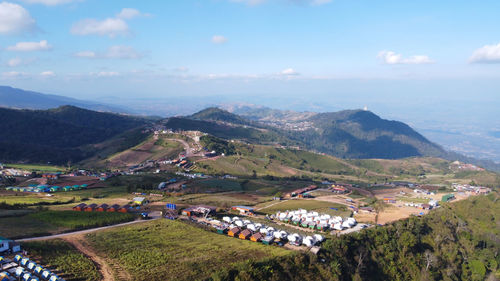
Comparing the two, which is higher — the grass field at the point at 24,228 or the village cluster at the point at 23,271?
the village cluster at the point at 23,271

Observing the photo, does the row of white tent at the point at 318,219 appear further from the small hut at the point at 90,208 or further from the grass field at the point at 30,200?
the grass field at the point at 30,200

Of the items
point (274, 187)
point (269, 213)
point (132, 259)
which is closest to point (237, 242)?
point (132, 259)

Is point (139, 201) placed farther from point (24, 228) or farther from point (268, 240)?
point (268, 240)

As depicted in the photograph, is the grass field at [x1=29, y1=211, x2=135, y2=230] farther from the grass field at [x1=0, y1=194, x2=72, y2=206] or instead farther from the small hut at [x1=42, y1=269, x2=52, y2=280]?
the small hut at [x1=42, y1=269, x2=52, y2=280]

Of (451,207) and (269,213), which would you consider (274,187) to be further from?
(451,207)

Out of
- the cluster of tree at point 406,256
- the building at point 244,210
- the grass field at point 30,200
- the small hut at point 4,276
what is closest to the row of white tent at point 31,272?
the small hut at point 4,276

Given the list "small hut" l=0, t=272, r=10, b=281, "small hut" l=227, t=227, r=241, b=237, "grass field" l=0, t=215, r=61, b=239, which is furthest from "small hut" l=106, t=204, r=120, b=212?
"small hut" l=0, t=272, r=10, b=281
